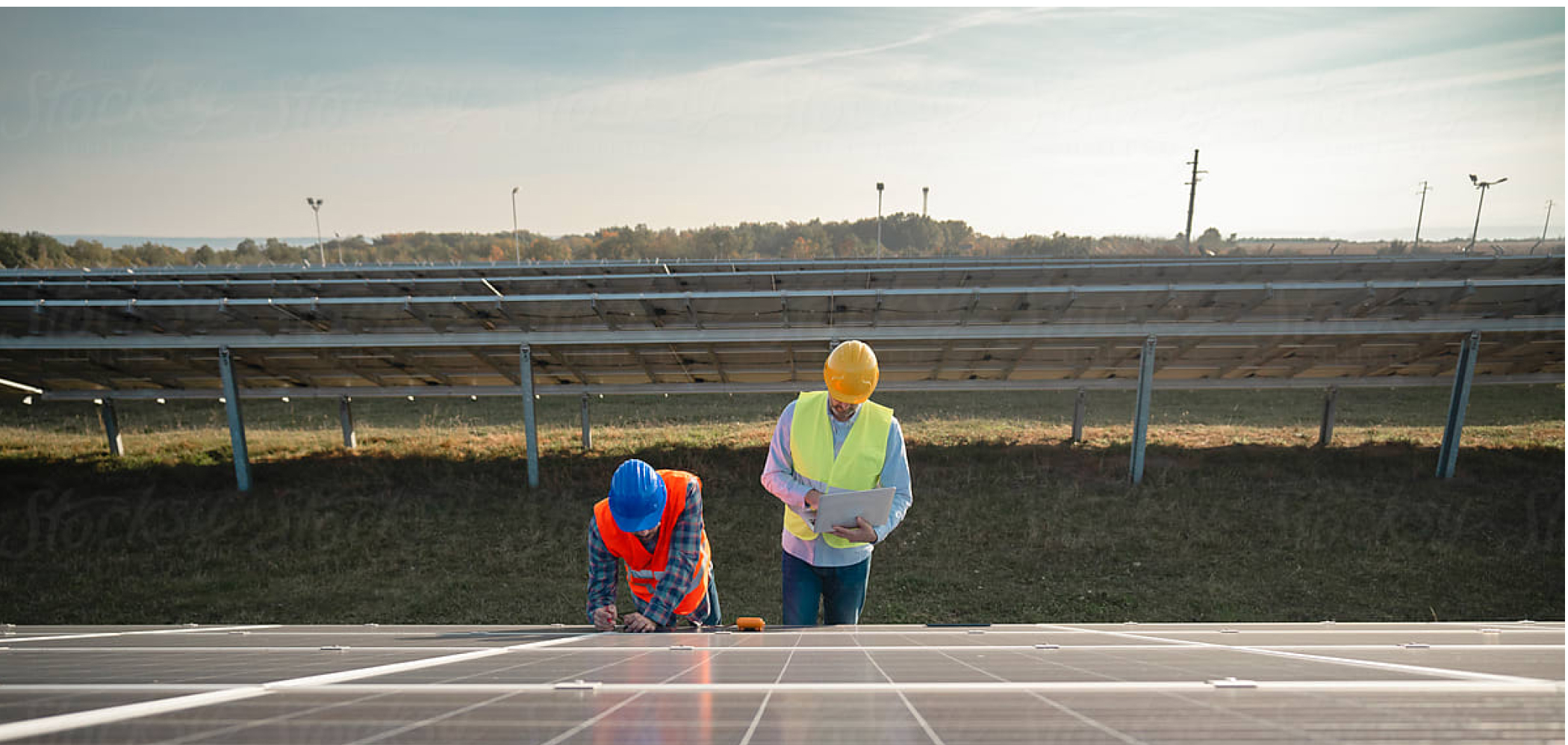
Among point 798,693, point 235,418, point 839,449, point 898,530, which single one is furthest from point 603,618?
point 235,418

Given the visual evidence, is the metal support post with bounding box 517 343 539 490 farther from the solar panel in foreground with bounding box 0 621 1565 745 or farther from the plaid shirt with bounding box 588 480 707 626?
the solar panel in foreground with bounding box 0 621 1565 745

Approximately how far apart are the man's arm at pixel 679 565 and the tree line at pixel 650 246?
85.2 feet

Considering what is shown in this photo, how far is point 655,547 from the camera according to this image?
4184mm

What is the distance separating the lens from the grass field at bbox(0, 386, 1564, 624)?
7477 millimetres

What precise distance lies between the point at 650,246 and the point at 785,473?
36.3 m

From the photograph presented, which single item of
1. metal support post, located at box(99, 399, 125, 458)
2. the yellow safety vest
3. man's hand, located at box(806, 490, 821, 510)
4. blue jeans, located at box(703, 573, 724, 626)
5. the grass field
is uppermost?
the yellow safety vest

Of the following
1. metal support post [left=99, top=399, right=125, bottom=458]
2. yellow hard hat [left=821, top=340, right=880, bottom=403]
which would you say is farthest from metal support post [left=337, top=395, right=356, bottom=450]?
yellow hard hat [left=821, top=340, right=880, bottom=403]

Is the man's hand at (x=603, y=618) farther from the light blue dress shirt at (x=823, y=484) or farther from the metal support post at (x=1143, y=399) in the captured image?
the metal support post at (x=1143, y=399)

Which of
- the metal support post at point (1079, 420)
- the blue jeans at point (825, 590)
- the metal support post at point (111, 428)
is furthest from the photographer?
the metal support post at point (1079, 420)

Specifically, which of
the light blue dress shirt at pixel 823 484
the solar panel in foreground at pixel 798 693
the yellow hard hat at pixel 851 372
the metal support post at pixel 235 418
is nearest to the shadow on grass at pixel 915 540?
the metal support post at pixel 235 418

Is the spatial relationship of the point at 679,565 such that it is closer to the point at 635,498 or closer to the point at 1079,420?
the point at 635,498

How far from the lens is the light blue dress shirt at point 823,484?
13.4 feet

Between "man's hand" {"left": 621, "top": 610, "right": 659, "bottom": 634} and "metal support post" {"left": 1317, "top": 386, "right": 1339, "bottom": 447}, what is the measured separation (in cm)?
1400

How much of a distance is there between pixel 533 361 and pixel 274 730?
1103 centimetres
